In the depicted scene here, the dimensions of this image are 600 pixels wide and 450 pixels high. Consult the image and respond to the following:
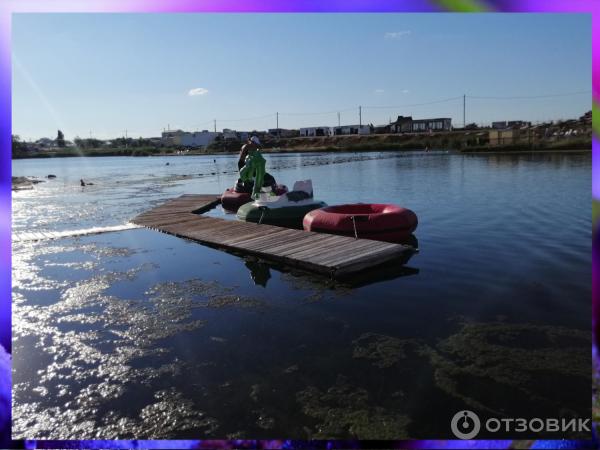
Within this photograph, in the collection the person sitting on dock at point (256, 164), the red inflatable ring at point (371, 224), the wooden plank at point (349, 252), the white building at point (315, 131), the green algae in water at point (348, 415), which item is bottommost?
the green algae in water at point (348, 415)

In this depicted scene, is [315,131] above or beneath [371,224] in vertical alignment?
above

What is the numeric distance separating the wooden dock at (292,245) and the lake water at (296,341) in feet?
0.96

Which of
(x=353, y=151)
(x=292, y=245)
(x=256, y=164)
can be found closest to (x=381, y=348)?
(x=292, y=245)

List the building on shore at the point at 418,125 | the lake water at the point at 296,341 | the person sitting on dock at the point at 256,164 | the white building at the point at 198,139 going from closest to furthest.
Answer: the lake water at the point at 296,341 < the person sitting on dock at the point at 256,164 < the building on shore at the point at 418,125 < the white building at the point at 198,139

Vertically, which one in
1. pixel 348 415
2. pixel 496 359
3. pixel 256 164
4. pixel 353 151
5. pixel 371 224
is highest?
pixel 353 151

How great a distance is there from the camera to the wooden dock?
8828mm

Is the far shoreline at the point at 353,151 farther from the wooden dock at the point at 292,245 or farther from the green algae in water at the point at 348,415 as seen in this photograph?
the green algae in water at the point at 348,415

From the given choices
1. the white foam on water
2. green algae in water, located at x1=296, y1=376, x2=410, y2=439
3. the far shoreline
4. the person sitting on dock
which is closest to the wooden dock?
the white foam on water

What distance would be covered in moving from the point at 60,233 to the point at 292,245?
852cm

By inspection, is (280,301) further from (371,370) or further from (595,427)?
(595,427)

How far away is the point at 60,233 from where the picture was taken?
14633mm

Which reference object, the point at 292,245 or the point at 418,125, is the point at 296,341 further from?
the point at 418,125

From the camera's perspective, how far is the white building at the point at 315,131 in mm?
87500

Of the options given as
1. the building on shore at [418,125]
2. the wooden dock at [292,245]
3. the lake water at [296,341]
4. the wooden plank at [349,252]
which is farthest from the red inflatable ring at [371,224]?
the building on shore at [418,125]
